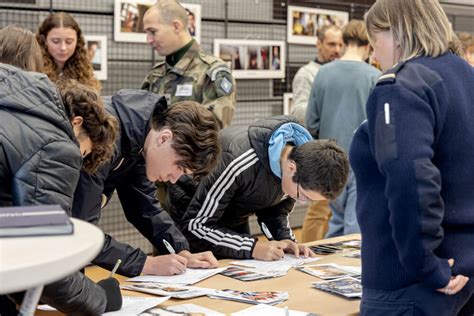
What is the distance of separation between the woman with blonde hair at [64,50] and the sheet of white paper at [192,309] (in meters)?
1.92

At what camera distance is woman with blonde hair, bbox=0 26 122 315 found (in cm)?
154

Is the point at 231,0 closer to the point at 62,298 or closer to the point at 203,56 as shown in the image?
the point at 203,56

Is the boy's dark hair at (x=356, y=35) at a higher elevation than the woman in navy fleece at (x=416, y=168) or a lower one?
higher

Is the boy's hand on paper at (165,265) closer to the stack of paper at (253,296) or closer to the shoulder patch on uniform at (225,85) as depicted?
the stack of paper at (253,296)

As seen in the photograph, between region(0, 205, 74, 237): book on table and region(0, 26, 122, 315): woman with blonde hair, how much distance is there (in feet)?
1.39

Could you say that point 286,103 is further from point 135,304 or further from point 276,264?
point 135,304

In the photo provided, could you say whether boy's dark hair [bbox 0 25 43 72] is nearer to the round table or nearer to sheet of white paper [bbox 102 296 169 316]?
sheet of white paper [bbox 102 296 169 316]

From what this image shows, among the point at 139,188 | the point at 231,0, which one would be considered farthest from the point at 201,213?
the point at 231,0

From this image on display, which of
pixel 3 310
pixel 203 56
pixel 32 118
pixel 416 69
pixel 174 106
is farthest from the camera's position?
pixel 203 56

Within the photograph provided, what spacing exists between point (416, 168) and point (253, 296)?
0.81 metres

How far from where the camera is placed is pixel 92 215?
89.4 inches

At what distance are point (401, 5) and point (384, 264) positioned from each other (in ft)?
1.97

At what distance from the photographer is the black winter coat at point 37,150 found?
1.54m

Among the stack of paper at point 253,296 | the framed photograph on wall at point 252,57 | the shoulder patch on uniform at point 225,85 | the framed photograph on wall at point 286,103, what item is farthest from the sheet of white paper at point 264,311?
the framed photograph on wall at point 286,103
